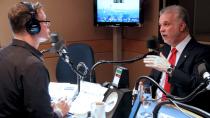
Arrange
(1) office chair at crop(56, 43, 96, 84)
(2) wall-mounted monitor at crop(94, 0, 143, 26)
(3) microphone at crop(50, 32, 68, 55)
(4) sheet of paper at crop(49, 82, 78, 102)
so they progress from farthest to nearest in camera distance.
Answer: (2) wall-mounted monitor at crop(94, 0, 143, 26), (1) office chair at crop(56, 43, 96, 84), (4) sheet of paper at crop(49, 82, 78, 102), (3) microphone at crop(50, 32, 68, 55)

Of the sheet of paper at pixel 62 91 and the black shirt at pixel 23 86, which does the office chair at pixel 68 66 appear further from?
the black shirt at pixel 23 86

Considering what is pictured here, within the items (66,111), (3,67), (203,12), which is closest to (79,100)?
(66,111)

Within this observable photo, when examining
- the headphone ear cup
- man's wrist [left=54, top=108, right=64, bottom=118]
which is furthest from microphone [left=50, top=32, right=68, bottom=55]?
man's wrist [left=54, top=108, right=64, bottom=118]

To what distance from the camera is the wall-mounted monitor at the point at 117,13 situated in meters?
3.66

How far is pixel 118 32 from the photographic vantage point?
158 inches

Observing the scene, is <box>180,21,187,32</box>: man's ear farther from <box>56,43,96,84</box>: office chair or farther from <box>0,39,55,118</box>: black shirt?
<box>0,39,55,118</box>: black shirt

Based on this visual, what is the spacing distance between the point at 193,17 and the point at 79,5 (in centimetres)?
144

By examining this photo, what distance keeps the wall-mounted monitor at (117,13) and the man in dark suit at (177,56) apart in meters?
1.28

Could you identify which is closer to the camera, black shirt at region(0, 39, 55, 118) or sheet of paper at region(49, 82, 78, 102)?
black shirt at region(0, 39, 55, 118)

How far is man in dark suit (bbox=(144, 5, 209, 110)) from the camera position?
6.66 feet

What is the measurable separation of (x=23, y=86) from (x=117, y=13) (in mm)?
2423

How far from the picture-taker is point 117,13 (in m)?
3.74

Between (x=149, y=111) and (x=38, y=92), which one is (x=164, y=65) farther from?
(x=38, y=92)

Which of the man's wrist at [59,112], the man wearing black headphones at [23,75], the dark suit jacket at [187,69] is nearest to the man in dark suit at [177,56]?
the dark suit jacket at [187,69]
